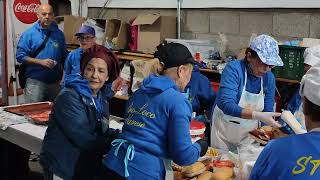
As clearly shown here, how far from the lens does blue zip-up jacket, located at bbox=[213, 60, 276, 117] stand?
127 inches

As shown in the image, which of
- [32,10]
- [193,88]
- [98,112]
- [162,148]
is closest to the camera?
[162,148]

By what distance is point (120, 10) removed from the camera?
7293 mm

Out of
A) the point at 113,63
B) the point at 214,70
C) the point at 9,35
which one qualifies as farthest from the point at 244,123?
the point at 9,35

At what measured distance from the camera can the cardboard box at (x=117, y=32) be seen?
647 centimetres

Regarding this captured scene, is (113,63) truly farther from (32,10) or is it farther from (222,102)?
(32,10)

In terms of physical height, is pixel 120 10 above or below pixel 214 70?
above

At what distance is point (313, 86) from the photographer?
146 centimetres

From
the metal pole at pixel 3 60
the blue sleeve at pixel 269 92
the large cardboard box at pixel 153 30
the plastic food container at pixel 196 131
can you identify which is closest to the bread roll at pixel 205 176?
the plastic food container at pixel 196 131

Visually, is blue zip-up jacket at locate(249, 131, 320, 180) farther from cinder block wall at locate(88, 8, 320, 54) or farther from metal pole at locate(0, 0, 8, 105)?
metal pole at locate(0, 0, 8, 105)

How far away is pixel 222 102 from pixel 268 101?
432 mm

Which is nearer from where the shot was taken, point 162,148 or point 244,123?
point 162,148

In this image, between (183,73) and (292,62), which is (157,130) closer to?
(183,73)

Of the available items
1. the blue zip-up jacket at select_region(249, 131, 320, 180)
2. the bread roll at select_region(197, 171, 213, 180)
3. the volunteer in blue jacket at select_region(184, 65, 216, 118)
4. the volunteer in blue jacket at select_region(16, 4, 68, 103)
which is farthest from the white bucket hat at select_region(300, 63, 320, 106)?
the volunteer in blue jacket at select_region(16, 4, 68, 103)

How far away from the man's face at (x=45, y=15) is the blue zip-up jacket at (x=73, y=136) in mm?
2809
